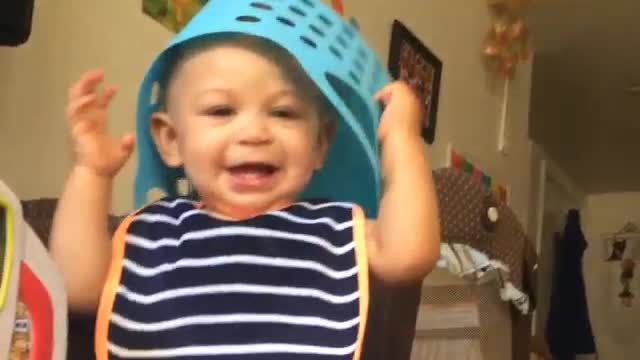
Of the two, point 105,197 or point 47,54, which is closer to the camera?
point 105,197

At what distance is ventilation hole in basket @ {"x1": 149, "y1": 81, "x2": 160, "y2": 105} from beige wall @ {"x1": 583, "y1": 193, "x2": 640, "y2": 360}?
3.52m

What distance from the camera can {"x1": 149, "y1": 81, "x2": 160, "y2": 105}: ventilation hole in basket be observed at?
2.72 ft

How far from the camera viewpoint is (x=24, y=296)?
575 millimetres

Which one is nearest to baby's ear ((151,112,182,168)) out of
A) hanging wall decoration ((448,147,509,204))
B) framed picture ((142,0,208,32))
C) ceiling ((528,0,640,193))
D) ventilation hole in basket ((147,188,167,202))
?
ventilation hole in basket ((147,188,167,202))

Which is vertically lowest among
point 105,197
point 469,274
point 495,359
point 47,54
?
point 495,359

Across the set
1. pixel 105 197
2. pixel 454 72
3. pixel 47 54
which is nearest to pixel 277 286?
pixel 105 197

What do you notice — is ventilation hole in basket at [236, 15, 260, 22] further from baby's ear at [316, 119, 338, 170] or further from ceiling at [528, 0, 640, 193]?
ceiling at [528, 0, 640, 193]

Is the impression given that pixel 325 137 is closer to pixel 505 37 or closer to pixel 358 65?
pixel 358 65

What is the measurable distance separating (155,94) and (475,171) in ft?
5.29

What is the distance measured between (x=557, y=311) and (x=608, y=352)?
0.62m

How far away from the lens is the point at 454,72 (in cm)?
234

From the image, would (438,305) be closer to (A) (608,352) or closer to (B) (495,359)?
(B) (495,359)

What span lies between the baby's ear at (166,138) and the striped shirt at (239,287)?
0.05 meters

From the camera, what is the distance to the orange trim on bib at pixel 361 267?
0.73 meters
